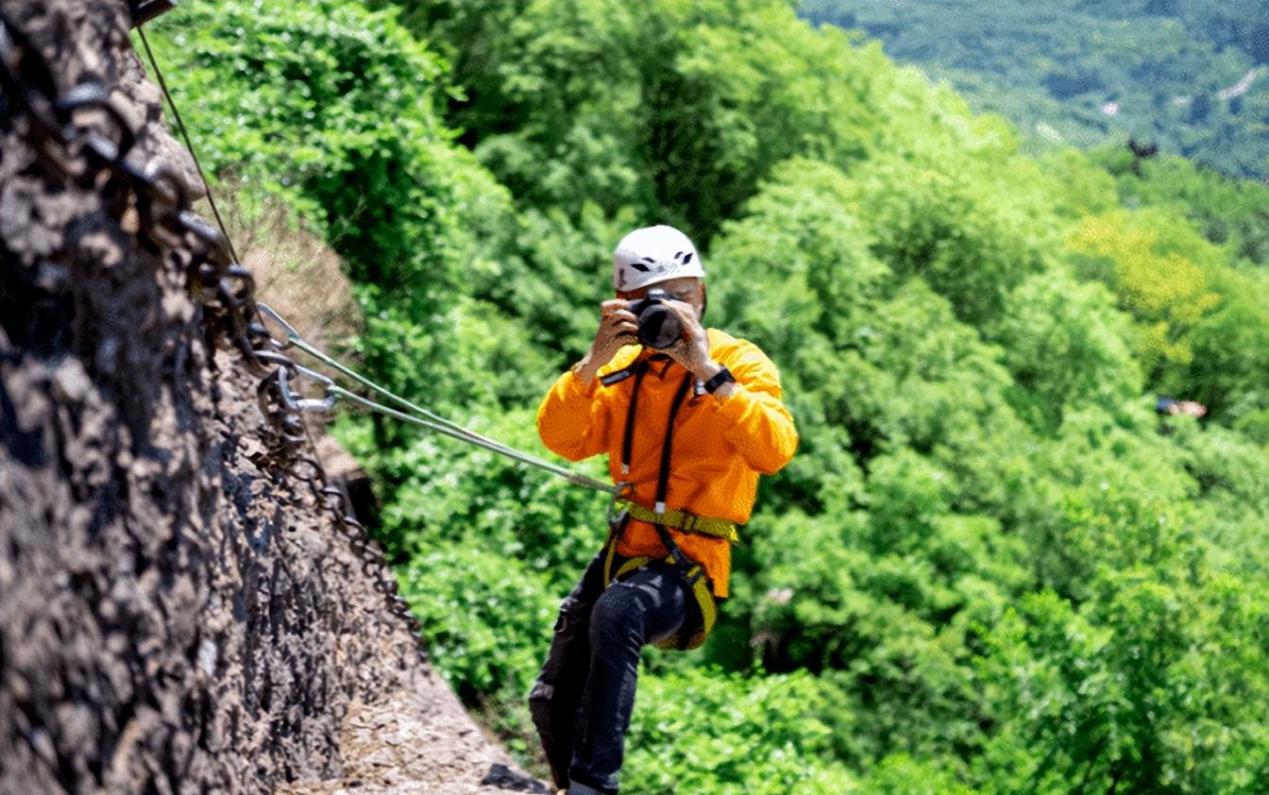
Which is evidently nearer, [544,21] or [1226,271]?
[544,21]

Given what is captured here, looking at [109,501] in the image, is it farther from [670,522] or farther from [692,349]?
[670,522]

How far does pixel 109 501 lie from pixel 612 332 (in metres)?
2.11

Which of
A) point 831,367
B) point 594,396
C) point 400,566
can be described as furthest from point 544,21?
point 594,396

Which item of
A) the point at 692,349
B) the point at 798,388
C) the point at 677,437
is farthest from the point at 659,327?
the point at 798,388

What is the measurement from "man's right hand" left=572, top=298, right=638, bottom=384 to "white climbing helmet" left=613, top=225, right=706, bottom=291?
0.11 meters

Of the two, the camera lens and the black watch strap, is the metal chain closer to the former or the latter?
the camera lens

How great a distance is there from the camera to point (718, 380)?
4160 millimetres

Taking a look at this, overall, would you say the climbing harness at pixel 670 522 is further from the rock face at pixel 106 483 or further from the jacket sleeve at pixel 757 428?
the rock face at pixel 106 483

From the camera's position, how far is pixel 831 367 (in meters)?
22.5

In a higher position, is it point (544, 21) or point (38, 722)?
point (544, 21)

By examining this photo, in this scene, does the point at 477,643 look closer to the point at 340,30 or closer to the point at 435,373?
the point at 435,373

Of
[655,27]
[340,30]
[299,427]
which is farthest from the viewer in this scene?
[655,27]

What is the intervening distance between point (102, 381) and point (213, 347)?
0.78 meters

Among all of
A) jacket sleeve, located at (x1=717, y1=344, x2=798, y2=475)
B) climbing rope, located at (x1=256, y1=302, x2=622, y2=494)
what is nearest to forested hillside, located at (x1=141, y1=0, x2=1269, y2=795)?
climbing rope, located at (x1=256, y1=302, x2=622, y2=494)
